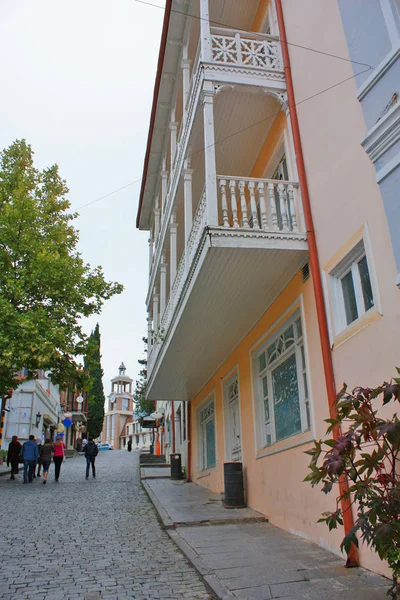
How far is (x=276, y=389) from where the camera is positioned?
27.4 feet

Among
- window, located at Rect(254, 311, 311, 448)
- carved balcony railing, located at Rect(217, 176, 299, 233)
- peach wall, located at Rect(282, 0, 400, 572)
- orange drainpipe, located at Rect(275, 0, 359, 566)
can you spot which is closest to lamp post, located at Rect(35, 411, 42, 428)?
window, located at Rect(254, 311, 311, 448)

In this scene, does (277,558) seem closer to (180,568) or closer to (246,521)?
(180,568)

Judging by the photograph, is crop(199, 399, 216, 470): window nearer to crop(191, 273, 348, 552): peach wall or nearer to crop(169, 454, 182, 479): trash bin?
crop(169, 454, 182, 479): trash bin

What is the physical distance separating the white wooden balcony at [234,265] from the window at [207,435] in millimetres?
3600

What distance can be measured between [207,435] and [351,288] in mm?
9612

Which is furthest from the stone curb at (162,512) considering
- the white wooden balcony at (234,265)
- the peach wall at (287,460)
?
the white wooden balcony at (234,265)

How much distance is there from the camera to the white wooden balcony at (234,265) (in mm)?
6609

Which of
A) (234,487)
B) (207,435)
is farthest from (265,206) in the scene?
(207,435)

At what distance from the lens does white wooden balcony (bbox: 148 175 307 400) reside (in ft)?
21.7

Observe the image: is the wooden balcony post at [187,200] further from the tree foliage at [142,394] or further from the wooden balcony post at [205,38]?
the tree foliage at [142,394]

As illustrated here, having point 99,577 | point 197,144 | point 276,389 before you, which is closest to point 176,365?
point 276,389

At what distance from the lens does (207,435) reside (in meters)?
14.5

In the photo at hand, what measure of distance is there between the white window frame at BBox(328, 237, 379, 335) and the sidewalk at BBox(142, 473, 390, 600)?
8.54 feet

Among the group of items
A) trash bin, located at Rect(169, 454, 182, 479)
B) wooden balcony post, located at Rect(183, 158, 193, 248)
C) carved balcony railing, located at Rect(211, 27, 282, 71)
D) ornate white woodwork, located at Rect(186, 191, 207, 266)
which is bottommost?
trash bin, located at Rect(169, 454, 182, 479)
